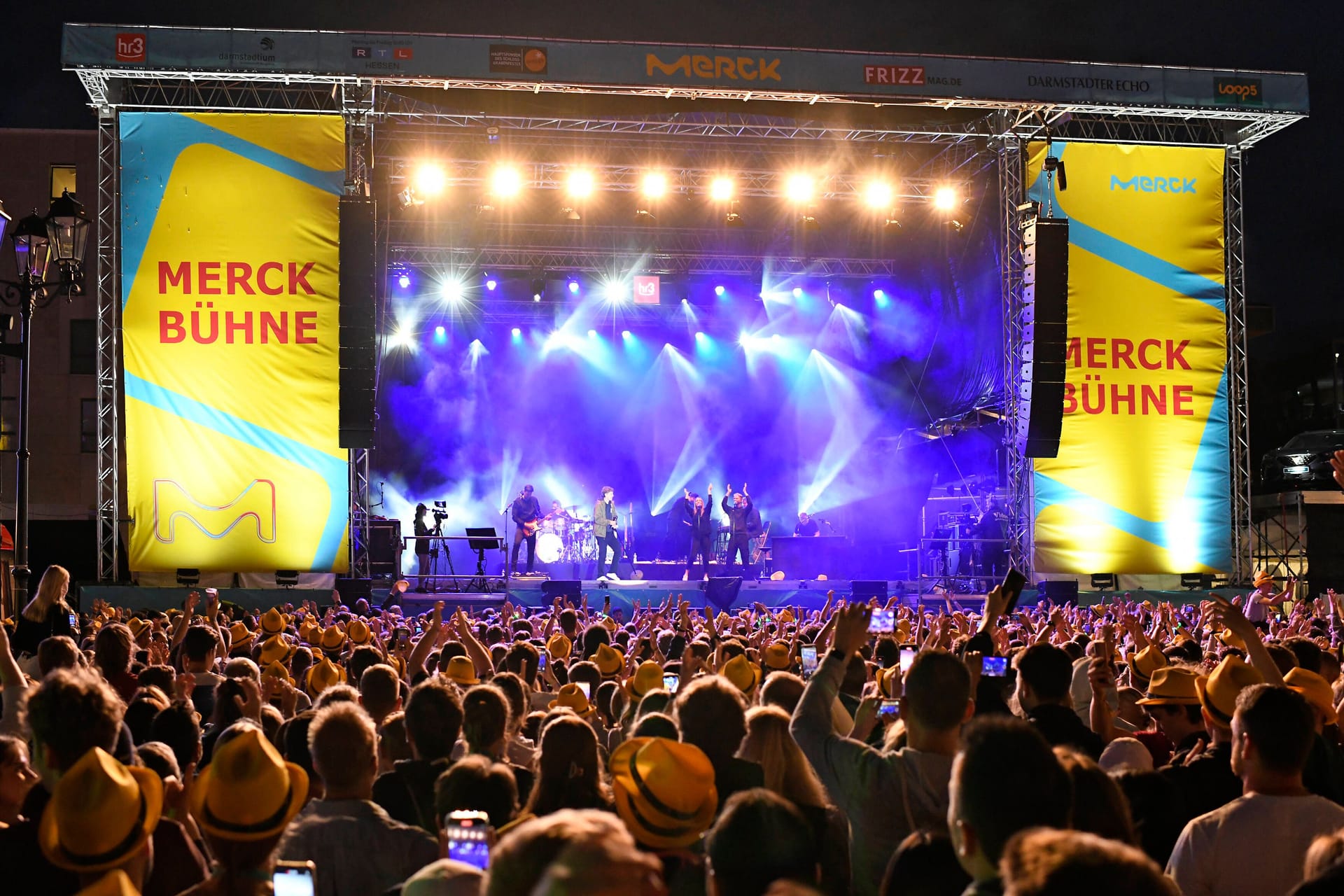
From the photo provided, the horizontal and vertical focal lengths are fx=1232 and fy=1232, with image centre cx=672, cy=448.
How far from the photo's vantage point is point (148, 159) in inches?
727

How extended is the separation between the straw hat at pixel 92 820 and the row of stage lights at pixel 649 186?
18.0 metres

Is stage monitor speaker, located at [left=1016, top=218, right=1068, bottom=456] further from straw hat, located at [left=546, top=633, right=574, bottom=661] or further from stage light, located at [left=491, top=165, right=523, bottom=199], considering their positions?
straw hat, located at [left=546, top=633, right=574, bottom=661]

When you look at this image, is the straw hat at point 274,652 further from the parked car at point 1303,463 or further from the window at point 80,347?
the window at point 80,347

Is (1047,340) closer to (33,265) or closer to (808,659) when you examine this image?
(808,659)

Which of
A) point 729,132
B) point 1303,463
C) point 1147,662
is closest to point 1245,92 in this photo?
point 729,132

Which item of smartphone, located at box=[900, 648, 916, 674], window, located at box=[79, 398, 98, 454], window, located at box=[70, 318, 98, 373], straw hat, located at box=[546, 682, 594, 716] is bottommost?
straw hat, located at box=[546, 682, 594, 716]

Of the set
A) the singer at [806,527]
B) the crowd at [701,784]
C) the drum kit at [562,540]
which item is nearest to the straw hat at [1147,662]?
the crowd at [701,784]

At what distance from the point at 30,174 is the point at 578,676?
29.8 meters

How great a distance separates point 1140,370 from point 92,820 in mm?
20258

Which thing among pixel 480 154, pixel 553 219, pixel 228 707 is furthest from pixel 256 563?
pixel 228 707

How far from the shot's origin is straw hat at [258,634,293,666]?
7.88 meters

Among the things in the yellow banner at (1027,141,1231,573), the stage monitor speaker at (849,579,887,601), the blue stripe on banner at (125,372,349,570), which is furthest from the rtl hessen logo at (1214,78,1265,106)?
the blue stripe on banner at (125,372,349,570)

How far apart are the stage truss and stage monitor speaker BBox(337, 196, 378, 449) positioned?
4.42 feet

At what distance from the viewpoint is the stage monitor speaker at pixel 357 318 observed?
16.6 m
